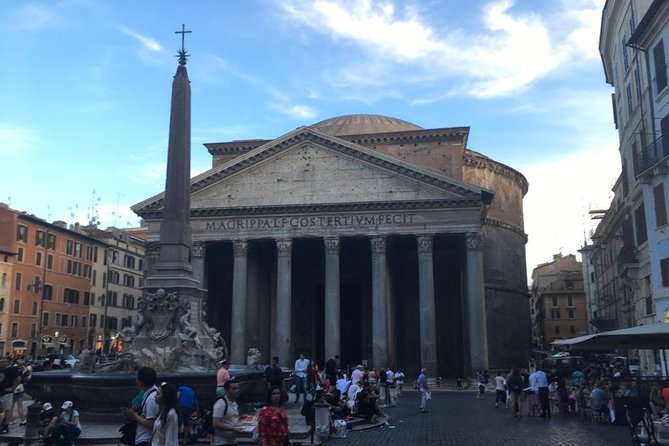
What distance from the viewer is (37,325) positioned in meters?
39.9

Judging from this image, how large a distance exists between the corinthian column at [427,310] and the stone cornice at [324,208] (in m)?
1.52

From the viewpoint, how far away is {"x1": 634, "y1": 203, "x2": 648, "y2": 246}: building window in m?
20.2

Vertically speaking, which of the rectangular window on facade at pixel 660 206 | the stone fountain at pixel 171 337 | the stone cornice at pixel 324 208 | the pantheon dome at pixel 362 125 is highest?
the pantheon dome at pixel 362 125

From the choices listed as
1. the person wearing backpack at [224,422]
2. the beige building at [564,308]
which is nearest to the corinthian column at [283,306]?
the person wearing backpack at [224,422]

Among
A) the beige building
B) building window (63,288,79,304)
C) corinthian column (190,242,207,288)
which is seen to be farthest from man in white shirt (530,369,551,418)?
the beige building

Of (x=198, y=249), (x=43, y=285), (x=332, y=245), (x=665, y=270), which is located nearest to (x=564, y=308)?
(x=332, y=245)

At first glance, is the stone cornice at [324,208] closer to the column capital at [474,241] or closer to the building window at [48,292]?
the column capital at [474,241]

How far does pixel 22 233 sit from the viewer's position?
129ft

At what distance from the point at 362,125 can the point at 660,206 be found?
85.1 ft

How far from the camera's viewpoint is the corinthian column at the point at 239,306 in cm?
2794

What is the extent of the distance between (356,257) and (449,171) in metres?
6.86

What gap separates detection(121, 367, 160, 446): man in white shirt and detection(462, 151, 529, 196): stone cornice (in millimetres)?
34285

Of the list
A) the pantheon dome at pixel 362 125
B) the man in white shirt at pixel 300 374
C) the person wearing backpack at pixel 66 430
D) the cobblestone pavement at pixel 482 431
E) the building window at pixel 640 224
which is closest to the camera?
the person wearing backpack at pixel 66 430

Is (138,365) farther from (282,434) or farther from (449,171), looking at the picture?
(449,171)
